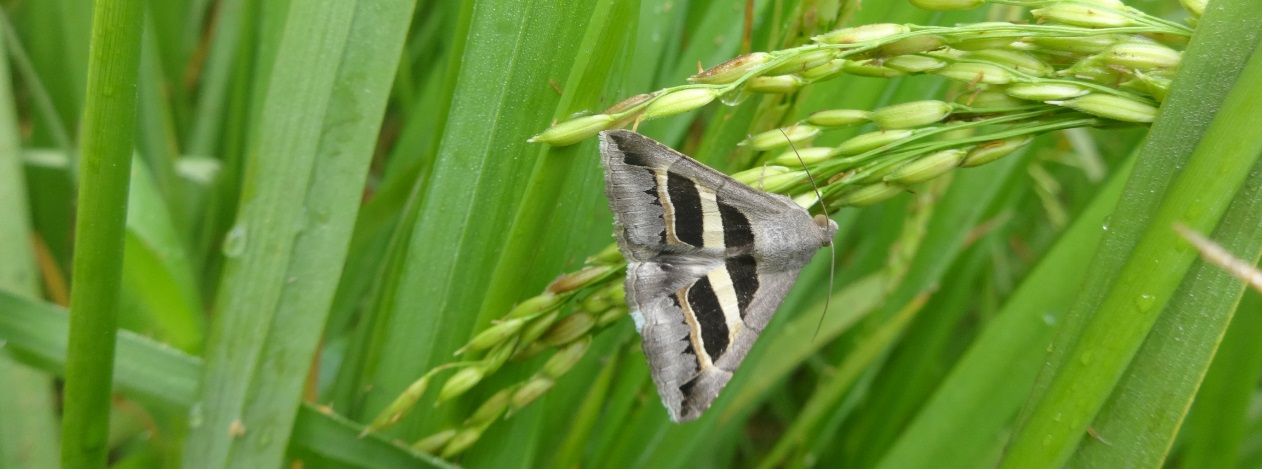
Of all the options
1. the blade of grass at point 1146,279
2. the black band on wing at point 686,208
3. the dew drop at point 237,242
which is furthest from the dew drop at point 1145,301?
the dew drop at point 237,242

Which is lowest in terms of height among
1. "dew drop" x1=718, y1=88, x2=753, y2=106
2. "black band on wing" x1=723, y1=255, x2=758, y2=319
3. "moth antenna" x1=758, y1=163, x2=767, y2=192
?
"black band on wing" x1=723, y1=255, x2=758, y2=319

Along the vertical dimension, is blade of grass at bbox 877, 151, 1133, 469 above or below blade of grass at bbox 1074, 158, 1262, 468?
below

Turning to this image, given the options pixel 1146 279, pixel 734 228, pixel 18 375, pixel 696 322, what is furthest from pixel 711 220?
pixel 18 375

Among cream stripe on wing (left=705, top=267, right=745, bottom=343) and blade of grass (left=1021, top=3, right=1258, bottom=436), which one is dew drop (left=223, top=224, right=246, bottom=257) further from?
blade of grass (left=1021, top=3, right=1258, bottom=436)

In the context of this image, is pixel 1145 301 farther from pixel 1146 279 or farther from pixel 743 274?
pixel 743 274

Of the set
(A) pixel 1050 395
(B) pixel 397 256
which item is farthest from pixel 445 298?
(A) pixel 1050 395

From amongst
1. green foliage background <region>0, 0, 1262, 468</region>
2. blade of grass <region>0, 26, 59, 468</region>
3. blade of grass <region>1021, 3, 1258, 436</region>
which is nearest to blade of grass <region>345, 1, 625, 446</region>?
green foliage background <region>0, 0, 1262, 468</region>

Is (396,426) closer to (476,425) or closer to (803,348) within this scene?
(476,425)

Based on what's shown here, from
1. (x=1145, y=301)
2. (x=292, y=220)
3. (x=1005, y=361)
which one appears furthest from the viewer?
(x=1005, y=361)
